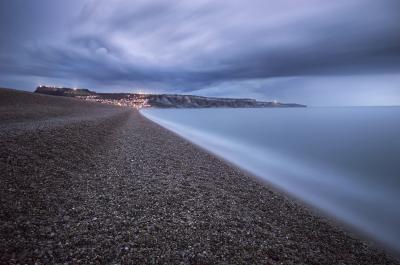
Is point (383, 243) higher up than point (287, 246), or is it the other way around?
point (287, 246)

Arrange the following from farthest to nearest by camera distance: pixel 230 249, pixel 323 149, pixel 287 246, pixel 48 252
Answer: pixel 323 149, pixel 287 246, pixel 230 249, pixel 48 252

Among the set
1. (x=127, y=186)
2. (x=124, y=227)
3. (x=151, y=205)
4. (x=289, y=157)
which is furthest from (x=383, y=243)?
(x=289, y=157)

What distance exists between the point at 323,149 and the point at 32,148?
30.2 metres

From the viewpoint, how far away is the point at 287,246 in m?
7.06

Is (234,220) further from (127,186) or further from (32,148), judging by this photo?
(32,148)

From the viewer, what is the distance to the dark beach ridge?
6.01m

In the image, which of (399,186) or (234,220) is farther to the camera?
(399,186)

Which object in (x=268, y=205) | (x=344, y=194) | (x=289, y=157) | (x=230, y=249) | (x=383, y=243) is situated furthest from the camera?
(x=289, y=157)

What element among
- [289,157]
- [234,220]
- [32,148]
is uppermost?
[32,148]

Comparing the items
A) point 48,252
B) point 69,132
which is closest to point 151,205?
point 48,252

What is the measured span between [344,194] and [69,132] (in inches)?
742

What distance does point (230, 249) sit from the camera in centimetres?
660

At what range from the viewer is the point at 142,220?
7.62 m

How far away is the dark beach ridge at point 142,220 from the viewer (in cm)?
601
